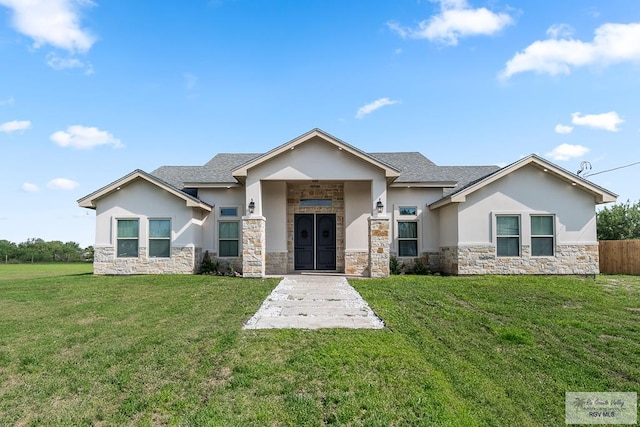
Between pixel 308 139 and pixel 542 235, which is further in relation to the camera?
pixel 542 235

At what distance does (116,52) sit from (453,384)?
47.7 ft

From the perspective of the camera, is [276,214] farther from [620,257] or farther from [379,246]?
[620,257]

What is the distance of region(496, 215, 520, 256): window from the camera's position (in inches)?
545

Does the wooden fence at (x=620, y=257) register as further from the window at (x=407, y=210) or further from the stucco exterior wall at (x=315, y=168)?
the stucco exterior wall at (x=315, y=168)

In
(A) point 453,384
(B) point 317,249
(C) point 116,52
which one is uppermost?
(C) point 116,52

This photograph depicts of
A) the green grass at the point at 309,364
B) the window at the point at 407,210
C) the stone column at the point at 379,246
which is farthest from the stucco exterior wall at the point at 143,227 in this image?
the window at the point at 407,210

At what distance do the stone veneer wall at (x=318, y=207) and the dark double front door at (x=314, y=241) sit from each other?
0.58 ft

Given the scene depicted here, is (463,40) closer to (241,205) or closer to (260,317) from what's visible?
(241,205)

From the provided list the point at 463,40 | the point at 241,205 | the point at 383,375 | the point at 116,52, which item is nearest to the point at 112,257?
the point at 241,205

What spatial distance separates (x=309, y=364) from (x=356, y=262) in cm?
1018

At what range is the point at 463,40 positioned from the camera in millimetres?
12750

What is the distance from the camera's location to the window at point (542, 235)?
546 inches

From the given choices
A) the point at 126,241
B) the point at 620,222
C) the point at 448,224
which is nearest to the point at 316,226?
the point at 448,224

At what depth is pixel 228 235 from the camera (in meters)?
15.5
